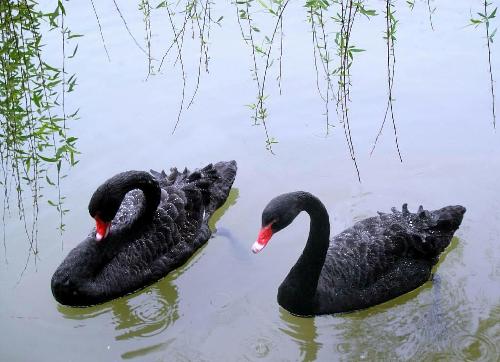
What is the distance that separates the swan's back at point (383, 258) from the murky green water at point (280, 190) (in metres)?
0.14

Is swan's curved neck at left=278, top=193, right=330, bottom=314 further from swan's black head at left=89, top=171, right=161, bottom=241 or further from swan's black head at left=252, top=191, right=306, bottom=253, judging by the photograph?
swan's black head at left=89, top=171, right=161, bottom=241

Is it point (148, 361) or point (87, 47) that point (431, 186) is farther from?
point (87, 47)

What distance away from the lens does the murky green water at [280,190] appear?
4516mm

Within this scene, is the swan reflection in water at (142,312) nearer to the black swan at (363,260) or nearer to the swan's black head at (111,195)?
the swan's black head at (111,195)

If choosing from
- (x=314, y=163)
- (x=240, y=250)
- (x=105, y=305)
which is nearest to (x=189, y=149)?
(x=314, y=163)

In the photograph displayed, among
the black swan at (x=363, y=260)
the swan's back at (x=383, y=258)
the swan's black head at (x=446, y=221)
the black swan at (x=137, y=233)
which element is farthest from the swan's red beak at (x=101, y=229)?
the swan's black head at (x=446, y=221)

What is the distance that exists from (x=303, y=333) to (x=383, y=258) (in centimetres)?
76

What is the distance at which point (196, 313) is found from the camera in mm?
4809

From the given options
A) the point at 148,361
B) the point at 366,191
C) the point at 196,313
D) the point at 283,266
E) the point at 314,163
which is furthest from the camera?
the point at 314,163

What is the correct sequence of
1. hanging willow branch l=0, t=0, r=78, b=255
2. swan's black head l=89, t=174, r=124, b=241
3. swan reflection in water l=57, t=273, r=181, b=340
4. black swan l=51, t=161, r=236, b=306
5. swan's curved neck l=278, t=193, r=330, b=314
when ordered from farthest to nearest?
black swan l=51, t=161, r=236, b=306
swan reflection in water l=57, t=273, r=181, b=340
swan's black head l=89, t=174, r=124, b=241
swan's curved neck l=278, t=193, r=330, b=314
hanging willow branch l=0, t=0, r=78, b=255

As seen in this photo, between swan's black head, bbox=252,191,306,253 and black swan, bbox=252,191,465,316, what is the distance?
0.10 m

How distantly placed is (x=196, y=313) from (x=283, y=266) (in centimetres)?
81

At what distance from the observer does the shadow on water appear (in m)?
4.44

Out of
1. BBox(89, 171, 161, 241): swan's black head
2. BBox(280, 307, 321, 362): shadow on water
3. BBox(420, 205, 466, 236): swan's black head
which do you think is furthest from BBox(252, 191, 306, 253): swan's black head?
BBox(420, 205, 466, 236): swan's black head
